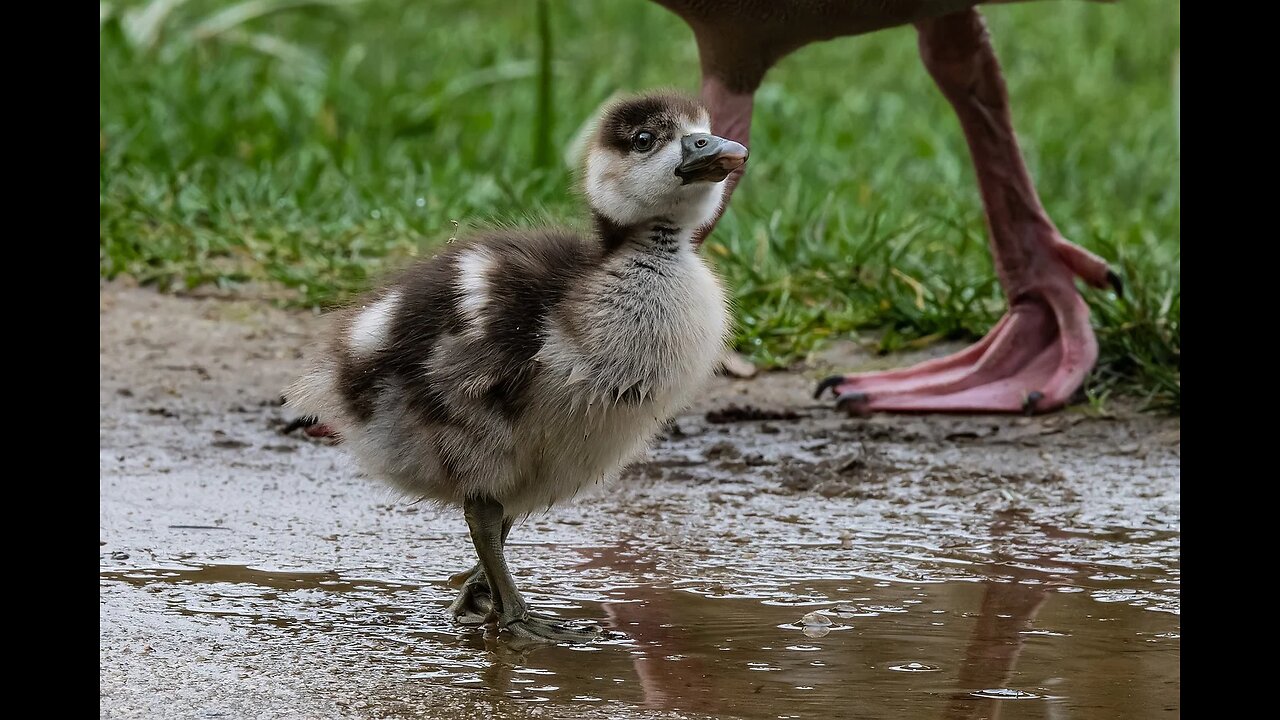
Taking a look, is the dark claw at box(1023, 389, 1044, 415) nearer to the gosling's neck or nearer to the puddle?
the puddle

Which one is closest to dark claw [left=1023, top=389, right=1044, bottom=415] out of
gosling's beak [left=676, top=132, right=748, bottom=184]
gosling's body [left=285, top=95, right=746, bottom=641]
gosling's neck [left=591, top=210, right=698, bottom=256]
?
gosling's body [left=285, top=95, right=746, bottom=641]

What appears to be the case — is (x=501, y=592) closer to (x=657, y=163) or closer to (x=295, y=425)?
(x=657, y=163)

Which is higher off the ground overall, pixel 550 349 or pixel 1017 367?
pixel 550 349

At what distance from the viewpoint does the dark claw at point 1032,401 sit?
16.3 feet

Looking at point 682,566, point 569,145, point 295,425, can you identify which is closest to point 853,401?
point 682,566

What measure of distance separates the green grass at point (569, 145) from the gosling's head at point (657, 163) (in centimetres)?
49

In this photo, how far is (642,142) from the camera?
330 cm

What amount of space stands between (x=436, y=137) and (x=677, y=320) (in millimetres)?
4550

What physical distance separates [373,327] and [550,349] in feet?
1.30

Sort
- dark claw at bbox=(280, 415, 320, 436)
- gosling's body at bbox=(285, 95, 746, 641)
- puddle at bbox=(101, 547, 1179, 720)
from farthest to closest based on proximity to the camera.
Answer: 1. dark claw at bbox=(280, 415, 320, 436)
2. gosling's body at bbox=(285, 95, 746, 641)
3. puddle at bbox=(101, 547, 1179, 720)

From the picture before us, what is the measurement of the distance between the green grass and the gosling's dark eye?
56cm

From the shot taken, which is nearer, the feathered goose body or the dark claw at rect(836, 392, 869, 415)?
the feathered goose body

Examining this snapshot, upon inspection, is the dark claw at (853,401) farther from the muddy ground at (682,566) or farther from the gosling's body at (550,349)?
the gosling's body at (550,349)

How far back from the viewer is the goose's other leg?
4.95 metres
